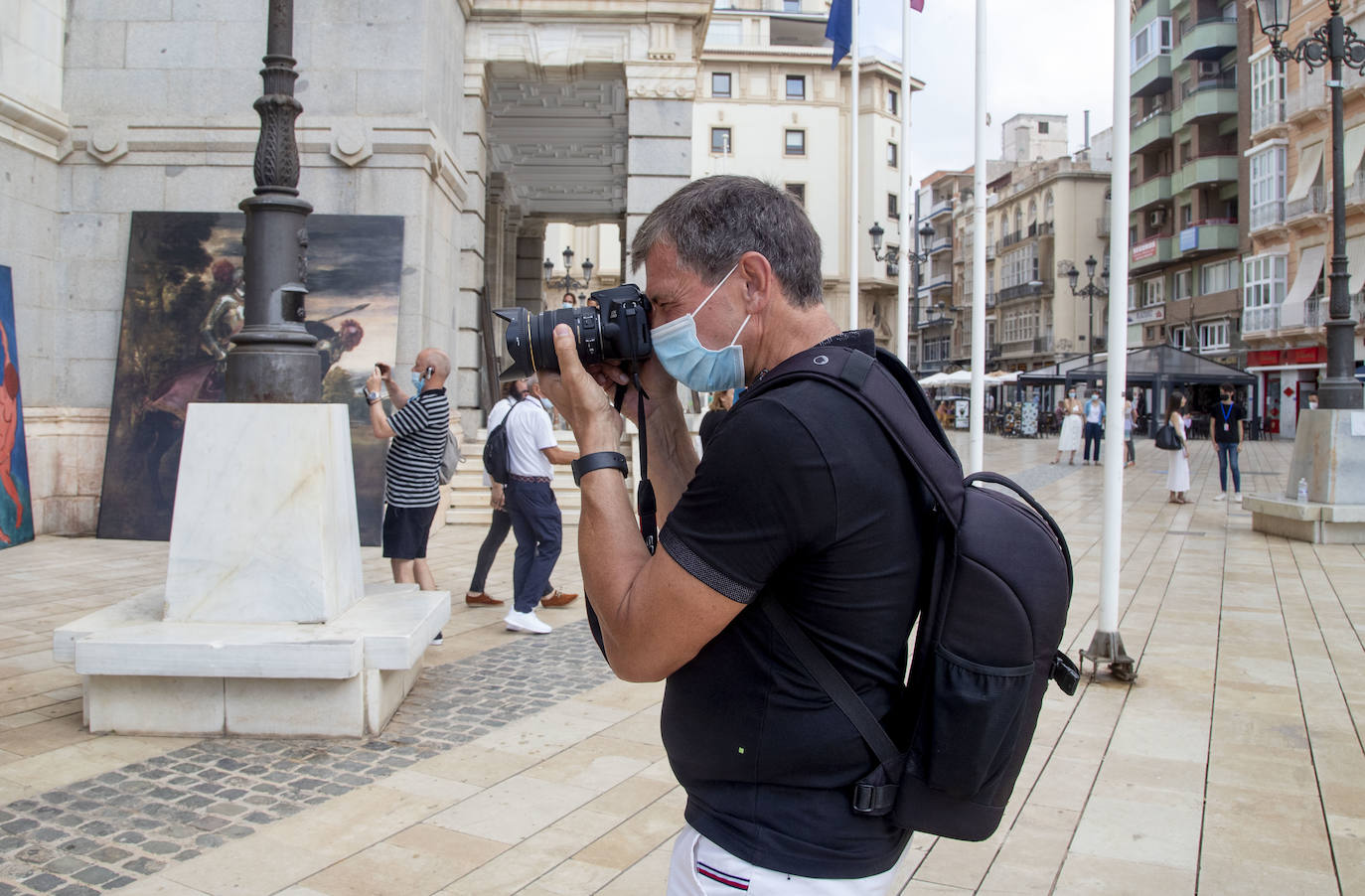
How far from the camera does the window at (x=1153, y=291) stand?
4922 centimetres

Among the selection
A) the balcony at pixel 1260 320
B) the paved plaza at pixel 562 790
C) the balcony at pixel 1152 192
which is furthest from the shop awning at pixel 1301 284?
the paved plaza at pixel 562 790

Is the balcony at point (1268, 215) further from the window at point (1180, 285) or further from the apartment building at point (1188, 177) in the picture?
the window at point (1180, 285)

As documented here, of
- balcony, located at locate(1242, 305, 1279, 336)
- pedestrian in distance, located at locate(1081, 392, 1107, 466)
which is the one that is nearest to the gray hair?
pedestrian in distance, located at locate(1081, 392, 1107, 466)

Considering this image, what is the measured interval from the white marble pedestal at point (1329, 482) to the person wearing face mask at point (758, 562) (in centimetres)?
1191

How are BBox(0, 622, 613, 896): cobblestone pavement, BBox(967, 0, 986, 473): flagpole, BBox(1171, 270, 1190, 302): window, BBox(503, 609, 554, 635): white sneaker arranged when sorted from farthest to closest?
BBox(1171, 270, 1190, 302): window
BBox(967, 0, 986, 473): flagpole
BBox(503, 609, 554, 635): white sneaker
BBox(0, 622, 613, 896): cobblestone pavement

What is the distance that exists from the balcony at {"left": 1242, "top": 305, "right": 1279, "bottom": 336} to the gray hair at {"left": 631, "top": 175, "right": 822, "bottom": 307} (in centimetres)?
4236

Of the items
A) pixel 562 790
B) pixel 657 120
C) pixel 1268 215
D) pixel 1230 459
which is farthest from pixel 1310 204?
pixel 562 790

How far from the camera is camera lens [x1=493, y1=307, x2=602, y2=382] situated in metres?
1.80

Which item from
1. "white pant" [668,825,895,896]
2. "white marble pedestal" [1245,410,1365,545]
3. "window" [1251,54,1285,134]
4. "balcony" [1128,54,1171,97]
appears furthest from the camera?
"balcony" [1128,54,1171,97]

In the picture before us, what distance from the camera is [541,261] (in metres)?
24.9

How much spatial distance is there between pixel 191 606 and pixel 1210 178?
47.8 m

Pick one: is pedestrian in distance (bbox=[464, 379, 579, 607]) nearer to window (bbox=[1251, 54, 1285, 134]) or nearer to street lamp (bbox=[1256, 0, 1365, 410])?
street lamp (bbox=[1256, 0, 1365, 410])

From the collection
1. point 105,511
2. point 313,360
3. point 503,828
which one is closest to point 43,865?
point 503,828

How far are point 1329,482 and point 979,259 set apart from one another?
6506 mm
